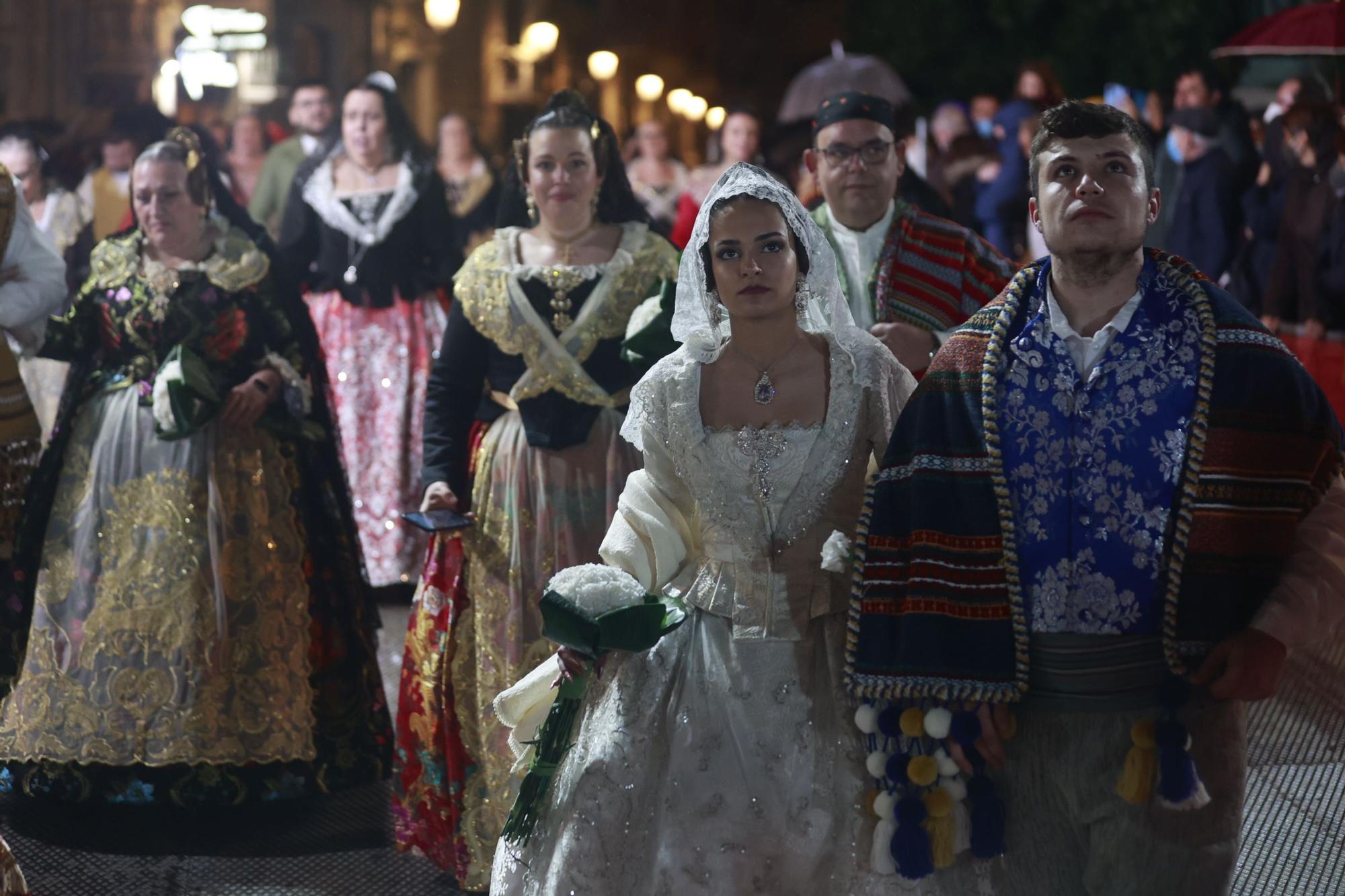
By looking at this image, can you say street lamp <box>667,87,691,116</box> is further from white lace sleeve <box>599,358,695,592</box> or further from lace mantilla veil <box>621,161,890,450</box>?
white lace sleeve <box>599,358,695,592</box>

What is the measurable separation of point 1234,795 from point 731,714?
0.91 m

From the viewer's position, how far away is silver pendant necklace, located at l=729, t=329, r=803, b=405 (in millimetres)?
3336

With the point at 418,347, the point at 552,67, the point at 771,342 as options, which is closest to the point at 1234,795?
the point at 771,342

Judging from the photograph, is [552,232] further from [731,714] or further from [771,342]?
[731,714]

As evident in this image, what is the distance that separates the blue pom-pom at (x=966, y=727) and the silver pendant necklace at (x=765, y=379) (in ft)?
2.61

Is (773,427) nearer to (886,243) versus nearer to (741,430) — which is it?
(741,430)

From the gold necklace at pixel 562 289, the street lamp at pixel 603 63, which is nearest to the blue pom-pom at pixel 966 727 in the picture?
the gold necklace at pixel 562 289

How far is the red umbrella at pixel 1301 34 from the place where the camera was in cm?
956

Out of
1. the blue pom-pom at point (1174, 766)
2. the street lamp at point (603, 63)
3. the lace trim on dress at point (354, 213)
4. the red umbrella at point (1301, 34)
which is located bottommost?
the blue pom-pom at point (1174, 766)

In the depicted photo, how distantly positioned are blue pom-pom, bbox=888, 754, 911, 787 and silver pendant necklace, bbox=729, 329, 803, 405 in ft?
2.57

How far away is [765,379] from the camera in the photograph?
3348mm

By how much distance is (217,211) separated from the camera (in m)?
5.18

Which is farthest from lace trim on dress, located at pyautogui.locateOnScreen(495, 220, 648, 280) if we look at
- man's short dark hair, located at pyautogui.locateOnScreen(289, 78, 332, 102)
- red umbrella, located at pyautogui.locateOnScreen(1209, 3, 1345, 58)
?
red umbrella, located at pyautogui.locateOnScreen(1209, 3, 1345, 58)

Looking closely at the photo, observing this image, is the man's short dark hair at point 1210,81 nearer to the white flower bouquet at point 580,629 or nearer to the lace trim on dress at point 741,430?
the lace trim on dress at point 741,430
